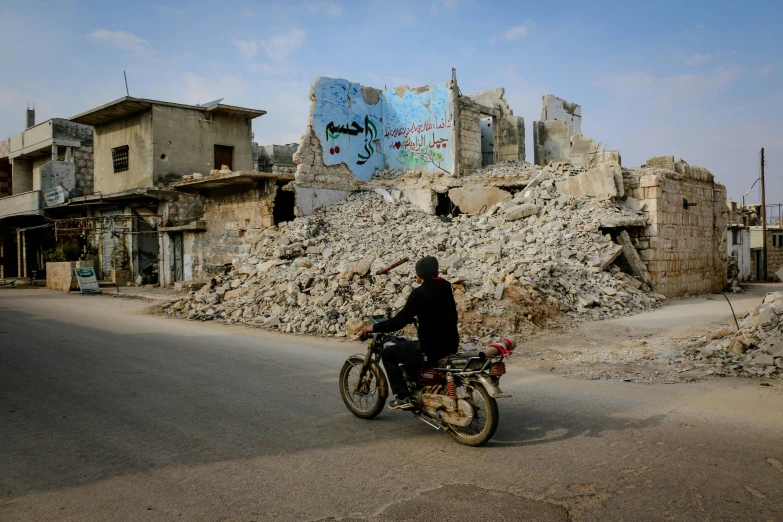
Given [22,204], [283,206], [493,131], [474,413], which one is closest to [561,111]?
[493,131]

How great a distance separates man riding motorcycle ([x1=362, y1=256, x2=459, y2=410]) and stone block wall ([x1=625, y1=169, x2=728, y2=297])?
37.3 ft

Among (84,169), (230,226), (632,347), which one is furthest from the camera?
(84,169)

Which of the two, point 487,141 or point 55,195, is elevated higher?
point 487,141

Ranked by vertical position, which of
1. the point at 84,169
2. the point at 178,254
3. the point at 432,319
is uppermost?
the point at 84,169

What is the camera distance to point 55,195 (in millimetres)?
28656

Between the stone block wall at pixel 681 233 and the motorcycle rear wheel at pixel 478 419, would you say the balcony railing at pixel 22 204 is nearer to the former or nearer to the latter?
the stone block wall at pixel 681 233

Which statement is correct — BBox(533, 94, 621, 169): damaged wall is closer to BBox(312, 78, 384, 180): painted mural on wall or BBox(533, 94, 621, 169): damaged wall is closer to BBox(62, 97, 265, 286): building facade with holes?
BBox(312, 78, 384, 180): painted mural on wall

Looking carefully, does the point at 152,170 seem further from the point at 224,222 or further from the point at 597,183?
the point at 597,183

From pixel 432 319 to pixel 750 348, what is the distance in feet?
15.5

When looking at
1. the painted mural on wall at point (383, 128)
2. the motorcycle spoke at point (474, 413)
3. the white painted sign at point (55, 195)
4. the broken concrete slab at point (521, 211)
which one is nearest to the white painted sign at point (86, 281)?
the painted mural on wall at point (383, 128)

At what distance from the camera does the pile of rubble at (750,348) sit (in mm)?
6285

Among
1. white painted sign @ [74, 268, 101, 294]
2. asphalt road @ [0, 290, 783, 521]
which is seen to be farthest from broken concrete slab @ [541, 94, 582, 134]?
asphalt road @ [0, 290, 783, 521]

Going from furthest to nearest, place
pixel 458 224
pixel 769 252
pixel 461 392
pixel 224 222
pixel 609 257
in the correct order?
1. pixel 769 252
2. pixel 224 222
3. pixel 458 224
4. pixel 609 257
5. pixel 461 392

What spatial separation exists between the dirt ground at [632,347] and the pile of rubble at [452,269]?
1.96 feet
